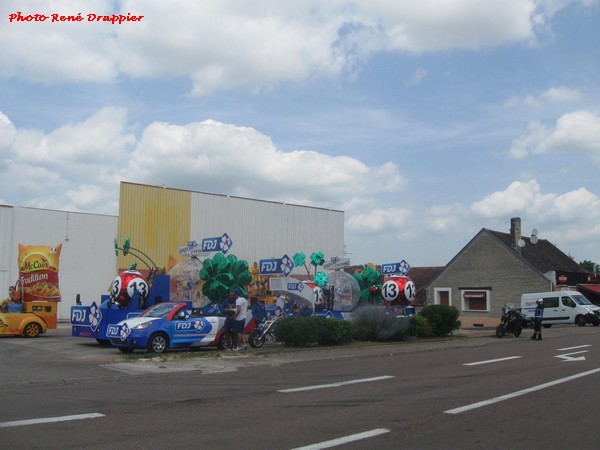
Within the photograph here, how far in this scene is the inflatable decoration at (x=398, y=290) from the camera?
27.5m

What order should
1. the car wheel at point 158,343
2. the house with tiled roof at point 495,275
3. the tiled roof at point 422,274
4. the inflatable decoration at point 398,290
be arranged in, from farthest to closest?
the tiled roof at point 422,274 < the house with tiled roof at point 495,275 < the inflatable decoration at point 398,290 < the car wheel at point 158,343

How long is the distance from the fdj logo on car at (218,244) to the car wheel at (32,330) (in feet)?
22.6

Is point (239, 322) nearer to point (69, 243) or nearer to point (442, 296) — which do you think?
point (69, 243)

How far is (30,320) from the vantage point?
2442 cm

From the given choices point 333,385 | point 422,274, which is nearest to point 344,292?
point 333,385

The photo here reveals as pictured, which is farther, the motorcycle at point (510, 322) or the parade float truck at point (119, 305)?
the motorcycle at point (510, 322)

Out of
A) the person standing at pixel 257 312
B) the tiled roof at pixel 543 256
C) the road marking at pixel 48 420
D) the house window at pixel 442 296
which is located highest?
the tiled roof at pixel 543 256

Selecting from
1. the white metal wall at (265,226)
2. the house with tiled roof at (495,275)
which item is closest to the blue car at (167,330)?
the white metal wall at (265,226)

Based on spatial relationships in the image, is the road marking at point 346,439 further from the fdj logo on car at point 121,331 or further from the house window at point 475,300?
the house window at point 475,300

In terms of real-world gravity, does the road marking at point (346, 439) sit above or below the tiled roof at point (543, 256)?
below

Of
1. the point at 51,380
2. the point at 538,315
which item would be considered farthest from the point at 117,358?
the point at 538,315

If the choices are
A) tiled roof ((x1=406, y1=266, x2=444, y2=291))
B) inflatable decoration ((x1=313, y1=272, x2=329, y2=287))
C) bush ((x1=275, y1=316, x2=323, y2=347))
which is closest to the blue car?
bush ((x1=275, y1=316, x2=323, y2=347))

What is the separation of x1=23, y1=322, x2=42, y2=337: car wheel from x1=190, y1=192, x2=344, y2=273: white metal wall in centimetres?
2190

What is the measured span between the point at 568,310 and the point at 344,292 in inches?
644
